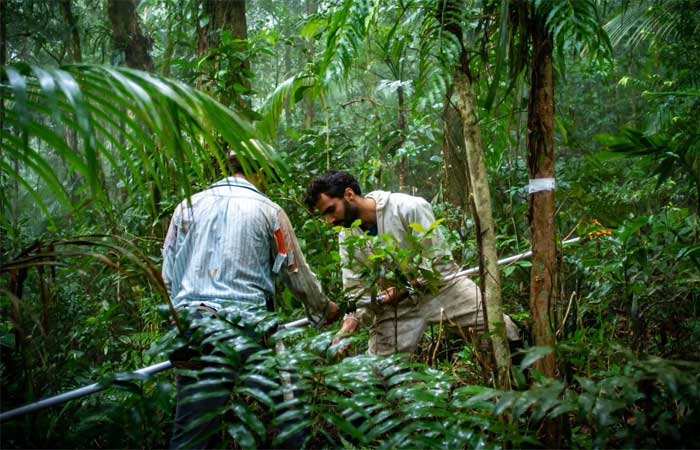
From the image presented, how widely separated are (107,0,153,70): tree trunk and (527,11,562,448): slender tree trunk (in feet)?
26.3

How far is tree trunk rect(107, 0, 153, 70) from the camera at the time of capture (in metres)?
9.59

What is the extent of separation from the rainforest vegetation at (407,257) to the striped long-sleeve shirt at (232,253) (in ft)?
0.64

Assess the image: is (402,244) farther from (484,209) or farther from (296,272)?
(484,209)

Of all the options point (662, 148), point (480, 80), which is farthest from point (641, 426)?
point (480, 80)

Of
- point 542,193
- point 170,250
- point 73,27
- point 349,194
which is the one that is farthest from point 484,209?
point 73,27

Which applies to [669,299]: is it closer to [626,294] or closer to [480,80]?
[626,294]

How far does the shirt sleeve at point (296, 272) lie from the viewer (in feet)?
10.6

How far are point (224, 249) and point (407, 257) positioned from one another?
87cm

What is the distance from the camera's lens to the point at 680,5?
5.86 meters

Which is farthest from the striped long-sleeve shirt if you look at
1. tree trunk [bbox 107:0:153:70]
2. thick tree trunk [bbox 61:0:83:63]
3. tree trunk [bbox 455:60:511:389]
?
tree trunk [bbox 107:0:153:70]

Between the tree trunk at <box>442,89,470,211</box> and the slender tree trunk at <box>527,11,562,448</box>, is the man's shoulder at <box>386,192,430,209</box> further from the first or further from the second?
the tree trunk at <box>442,89,470,211</box>

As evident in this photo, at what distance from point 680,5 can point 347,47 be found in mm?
4120

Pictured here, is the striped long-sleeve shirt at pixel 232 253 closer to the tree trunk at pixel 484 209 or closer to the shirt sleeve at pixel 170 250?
the shirt sleeve at pixel 170 250

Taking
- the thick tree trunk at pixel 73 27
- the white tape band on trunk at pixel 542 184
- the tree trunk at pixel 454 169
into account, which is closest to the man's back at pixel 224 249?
the white tape band on trunk at pixel 542 184
